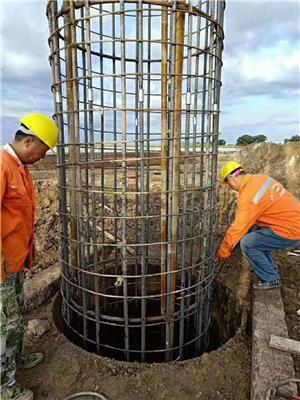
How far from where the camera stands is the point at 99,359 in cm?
306

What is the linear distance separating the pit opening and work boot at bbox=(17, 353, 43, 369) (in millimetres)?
699

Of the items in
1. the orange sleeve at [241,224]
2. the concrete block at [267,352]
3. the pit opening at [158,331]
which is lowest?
the pit opening at [158,331]

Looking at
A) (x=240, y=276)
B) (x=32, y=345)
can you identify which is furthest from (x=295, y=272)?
(x=32, y=345)

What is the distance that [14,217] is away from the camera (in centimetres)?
265

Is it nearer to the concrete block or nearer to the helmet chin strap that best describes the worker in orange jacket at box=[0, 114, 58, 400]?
the helmet chin strap

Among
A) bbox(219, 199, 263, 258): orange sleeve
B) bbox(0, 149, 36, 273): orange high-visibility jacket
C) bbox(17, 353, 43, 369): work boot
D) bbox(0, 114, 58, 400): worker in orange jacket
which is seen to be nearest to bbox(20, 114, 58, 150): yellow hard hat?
bbox(0, 114, 58, 400): worker in orange jacket

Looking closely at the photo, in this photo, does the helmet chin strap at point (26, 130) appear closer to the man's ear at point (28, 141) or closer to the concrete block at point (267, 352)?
the man's ear at point (28, 141)

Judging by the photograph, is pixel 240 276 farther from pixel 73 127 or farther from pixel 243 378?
pixel 73 127

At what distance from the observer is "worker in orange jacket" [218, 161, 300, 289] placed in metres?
4.12

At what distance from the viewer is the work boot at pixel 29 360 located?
2988 millimetres

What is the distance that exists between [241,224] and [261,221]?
1.67 ft

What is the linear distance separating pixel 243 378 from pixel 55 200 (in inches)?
251

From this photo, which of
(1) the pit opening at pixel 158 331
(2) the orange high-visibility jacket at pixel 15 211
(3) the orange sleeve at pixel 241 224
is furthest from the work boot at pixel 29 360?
(3) the orange sleeve at pixel 241 224

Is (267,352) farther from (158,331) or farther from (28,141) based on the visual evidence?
(28,141)
